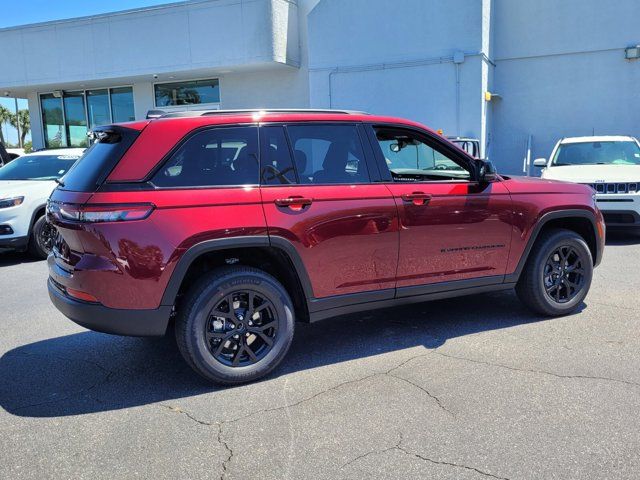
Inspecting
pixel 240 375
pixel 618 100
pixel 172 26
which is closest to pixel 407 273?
pixel 240 375

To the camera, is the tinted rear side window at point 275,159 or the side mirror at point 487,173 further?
the side mirror at point 487,173

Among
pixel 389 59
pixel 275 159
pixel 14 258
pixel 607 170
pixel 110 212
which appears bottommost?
pixel 14 258

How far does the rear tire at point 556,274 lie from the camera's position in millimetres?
4938

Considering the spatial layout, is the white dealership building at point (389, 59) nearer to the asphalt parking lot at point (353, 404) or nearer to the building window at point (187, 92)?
the building window at point (187, 92)

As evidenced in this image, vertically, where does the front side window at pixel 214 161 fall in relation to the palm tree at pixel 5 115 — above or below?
below

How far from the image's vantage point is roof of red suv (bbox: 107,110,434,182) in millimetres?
3531

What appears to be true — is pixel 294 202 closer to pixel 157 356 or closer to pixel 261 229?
pixel 261 229

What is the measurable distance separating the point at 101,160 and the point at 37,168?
661cm

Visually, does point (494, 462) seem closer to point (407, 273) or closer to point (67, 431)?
point (407, 273)

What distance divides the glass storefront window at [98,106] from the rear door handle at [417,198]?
16760 millimetres

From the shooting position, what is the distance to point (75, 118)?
1930 cm

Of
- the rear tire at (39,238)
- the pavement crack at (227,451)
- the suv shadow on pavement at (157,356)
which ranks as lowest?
the suv shadow on pavement at (157,356)

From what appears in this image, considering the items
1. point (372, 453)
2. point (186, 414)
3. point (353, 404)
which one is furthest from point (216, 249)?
point (372, 453)

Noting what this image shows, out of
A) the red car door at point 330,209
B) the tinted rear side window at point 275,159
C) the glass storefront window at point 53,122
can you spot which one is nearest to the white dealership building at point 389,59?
the glass storefront window at point 53,122
